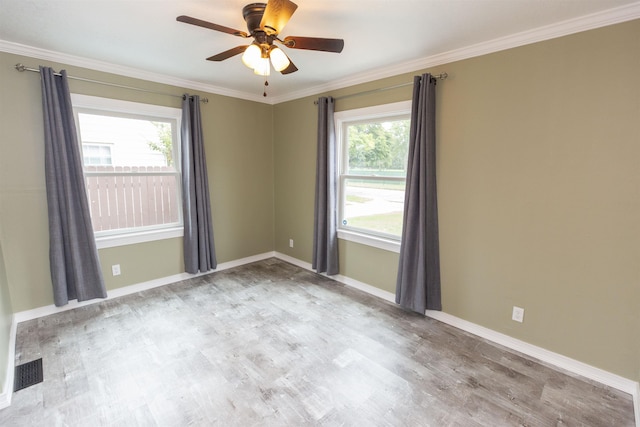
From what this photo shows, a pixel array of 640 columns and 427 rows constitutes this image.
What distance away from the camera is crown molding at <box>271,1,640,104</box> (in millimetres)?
1895

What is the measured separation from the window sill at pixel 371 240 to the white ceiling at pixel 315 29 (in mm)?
1796

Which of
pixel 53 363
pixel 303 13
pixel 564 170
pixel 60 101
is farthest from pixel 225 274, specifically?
pixel 564 170

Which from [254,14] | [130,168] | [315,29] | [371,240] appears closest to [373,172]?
[371,240]

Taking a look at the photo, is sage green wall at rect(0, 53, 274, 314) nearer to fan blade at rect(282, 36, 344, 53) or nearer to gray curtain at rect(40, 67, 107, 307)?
gray curtain at rect(40, 67, 107, 307)

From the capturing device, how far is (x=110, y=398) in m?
1.90

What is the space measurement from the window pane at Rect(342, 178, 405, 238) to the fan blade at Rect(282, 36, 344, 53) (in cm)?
171

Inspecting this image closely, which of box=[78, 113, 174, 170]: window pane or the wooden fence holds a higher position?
box=[78, 113, 174, 170]: window pane

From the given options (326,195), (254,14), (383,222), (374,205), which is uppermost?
(254,14)

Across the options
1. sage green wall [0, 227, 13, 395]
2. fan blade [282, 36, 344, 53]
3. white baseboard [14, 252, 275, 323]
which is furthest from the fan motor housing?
white baseboard [14, 252, 275, 323]

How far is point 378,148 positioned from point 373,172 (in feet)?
0.93

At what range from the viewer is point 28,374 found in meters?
2.09

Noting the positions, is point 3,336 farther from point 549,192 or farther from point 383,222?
point 549,192

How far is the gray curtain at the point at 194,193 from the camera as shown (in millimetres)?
3604

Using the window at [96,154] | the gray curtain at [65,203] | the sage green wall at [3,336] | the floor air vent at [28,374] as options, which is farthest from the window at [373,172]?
the sage green wall at [3,336]
